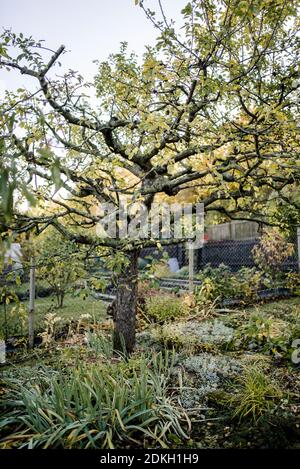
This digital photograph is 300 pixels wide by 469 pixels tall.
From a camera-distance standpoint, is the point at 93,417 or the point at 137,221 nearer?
the point at 93,417

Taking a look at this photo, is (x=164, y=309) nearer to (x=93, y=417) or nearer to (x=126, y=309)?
(x=126, y=309)

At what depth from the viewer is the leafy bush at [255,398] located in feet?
8.41

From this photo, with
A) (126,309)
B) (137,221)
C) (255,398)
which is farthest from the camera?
(126,309)

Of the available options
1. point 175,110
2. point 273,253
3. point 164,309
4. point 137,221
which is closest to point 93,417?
point 137,221

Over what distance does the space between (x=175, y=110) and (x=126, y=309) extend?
2.17 metres

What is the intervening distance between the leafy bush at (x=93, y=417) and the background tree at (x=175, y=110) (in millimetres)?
878

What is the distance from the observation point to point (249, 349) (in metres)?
4.14

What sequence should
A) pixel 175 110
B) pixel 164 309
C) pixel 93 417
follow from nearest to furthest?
pixel 93 417, pixel 175 110, pixel 164 309

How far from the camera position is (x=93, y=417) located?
224 centimetres

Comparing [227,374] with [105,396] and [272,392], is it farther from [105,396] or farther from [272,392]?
[105,396]

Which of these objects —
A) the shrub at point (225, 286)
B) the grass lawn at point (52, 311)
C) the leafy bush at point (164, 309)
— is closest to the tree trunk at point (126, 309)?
the grass lawn at point (52, 311)

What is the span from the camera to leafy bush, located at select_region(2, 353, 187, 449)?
218cm
